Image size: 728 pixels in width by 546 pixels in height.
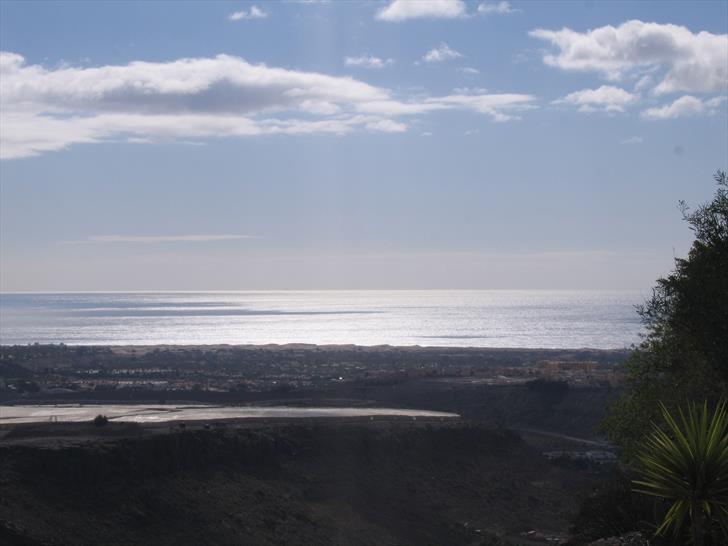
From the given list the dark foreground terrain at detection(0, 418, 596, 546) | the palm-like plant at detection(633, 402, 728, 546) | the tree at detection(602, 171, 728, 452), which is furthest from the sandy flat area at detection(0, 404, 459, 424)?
the palm-like plant at detection(633, 402, 728, 546)

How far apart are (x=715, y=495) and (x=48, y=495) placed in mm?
28917

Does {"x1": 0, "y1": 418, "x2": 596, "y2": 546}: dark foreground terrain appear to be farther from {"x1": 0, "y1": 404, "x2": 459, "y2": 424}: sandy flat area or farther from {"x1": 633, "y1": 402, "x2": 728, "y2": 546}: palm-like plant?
{"x1": 633, "y1": 402, "x2": 728, "y2": 546}: palm-like plant

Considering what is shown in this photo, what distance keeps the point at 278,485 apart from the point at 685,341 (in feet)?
77.0

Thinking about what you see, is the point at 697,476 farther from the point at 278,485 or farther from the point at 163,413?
the point at 163,413

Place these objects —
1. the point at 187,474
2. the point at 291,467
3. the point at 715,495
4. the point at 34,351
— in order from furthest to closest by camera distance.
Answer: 1. the point at 34,351
2. the point at 291,467
3. the point at 187,474
4. the point at 715,495

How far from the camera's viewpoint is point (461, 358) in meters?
125

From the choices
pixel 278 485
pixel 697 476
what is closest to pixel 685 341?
pixel 697 476

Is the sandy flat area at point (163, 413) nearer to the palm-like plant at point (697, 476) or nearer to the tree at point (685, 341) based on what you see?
the tree at point (685, 341)

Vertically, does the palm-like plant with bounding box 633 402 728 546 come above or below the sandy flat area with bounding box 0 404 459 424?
above

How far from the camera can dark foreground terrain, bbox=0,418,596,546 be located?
34.0m

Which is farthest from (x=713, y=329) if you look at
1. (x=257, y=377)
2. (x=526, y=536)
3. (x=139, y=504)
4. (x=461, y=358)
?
(x=461, y=358)

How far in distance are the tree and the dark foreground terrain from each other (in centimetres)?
827

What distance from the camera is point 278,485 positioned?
135 ft

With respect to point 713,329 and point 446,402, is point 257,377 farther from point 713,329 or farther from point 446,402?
point 713,329
